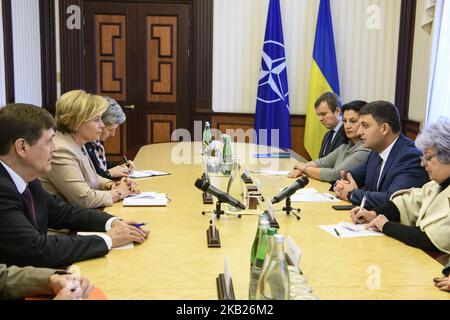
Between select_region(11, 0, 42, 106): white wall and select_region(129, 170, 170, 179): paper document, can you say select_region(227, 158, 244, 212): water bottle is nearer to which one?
select_region(129, 170, 170, 179): paper document

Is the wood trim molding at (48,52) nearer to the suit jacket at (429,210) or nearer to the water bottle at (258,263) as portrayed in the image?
the suit jacket at (429,210)

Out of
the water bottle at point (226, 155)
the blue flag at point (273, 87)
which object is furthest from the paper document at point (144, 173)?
the blue flag at point (273, 87)

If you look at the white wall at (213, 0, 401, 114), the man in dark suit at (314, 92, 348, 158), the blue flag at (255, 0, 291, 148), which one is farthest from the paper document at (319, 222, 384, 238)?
the white wall at (213, 0, 401, 114)

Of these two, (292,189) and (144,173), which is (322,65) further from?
(292,189)

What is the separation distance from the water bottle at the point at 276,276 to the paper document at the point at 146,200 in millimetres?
1527

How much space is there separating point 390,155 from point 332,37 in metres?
3.76

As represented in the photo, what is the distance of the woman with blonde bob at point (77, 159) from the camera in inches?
108

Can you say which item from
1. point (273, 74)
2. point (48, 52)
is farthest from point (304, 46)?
point (48, 52)

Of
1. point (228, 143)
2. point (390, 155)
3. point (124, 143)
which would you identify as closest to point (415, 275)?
point (390, 155)

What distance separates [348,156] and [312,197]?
943 millimetres

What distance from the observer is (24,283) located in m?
1.59

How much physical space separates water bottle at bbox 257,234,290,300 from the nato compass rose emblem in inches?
216

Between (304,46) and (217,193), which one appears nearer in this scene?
(217,193)
